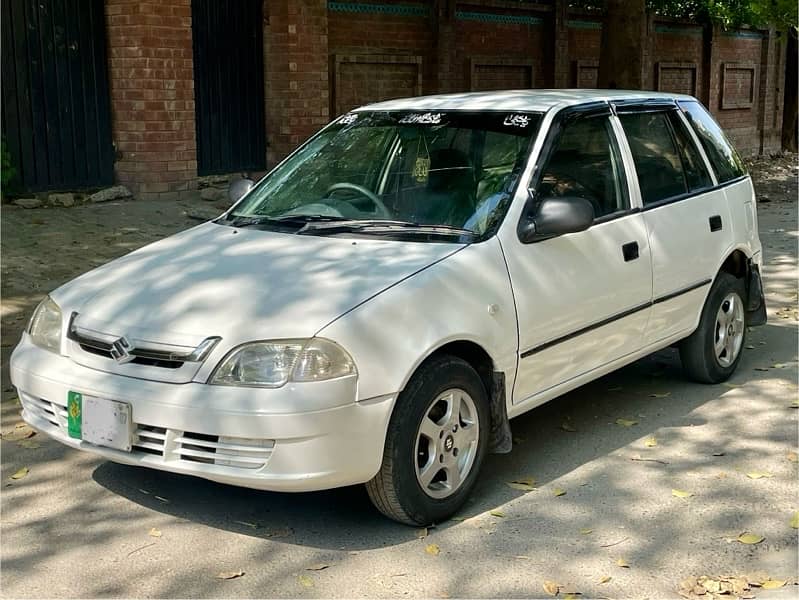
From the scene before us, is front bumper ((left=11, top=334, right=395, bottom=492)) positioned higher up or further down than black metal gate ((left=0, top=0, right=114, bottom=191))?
further down

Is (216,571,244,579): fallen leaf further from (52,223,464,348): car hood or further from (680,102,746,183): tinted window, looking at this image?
(680,102,746,183): tinted window

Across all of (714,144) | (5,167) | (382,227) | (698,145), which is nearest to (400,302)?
(382,227)

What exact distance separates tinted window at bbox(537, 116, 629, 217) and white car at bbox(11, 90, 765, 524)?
0.5 inches

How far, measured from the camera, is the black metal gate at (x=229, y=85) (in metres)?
12.1

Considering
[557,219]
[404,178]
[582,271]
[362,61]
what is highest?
[362,61]

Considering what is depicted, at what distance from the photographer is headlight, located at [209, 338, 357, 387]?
13.4 feet

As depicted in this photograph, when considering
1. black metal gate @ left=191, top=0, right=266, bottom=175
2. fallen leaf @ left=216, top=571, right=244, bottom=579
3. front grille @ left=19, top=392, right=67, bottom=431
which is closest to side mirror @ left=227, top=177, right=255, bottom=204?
front grille @ left=19, top=392, right=67, bottom=431

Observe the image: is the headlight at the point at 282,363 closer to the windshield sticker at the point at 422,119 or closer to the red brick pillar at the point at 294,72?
the windshield sticker at the point at 422,119

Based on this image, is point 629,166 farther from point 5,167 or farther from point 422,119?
point 5,167

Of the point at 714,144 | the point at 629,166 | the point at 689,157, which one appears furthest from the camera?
the point at 714,144

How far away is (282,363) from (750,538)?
209cm

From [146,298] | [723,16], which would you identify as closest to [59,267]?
[146,298]

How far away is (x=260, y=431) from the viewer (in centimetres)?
402

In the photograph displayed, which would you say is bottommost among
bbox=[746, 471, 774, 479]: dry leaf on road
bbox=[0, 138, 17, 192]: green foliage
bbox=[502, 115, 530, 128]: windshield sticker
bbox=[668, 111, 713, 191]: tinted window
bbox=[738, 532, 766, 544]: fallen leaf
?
bbox=[746, 471, 774, 479]: dry leaf on road
